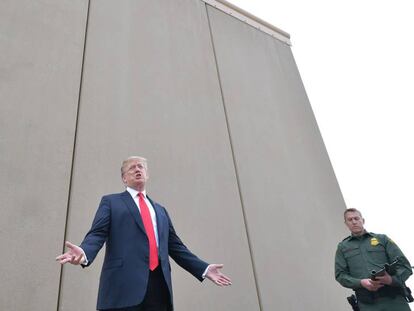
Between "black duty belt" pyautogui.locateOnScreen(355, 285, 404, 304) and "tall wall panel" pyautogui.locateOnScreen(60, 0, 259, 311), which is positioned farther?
"tall wall panel" pyautogui.locateOnScreen(60, 0, 259, 311)

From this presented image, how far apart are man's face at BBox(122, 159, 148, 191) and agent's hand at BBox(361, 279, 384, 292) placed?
1.34 meters

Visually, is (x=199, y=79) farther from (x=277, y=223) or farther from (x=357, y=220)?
(x=357, y=220)

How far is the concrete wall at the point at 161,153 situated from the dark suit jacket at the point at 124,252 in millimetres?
836

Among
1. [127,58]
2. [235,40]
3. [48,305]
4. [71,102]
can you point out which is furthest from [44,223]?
[235,40]

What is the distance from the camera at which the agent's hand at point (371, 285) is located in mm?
1910

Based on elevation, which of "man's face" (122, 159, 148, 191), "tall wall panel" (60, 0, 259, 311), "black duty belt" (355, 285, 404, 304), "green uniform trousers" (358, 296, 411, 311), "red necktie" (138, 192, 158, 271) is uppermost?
"tall wall panel" (60, 0, 259, 311)

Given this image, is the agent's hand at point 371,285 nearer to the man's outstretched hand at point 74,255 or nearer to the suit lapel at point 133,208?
the suit lapel at point 133,208

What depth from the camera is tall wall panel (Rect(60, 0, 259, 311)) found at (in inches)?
95.8

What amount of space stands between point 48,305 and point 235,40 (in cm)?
358

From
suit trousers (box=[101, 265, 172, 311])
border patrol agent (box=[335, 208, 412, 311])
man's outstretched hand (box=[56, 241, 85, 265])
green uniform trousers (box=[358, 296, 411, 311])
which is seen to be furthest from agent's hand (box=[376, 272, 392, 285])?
man's outstretched hand (box=[56, 241, 85, 265])

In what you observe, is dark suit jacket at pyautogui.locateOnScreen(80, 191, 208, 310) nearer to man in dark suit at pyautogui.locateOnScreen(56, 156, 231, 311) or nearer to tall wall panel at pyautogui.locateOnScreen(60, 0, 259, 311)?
man in dark suit at pyautogui.locateOnScreen(56, 156, 231, 311)

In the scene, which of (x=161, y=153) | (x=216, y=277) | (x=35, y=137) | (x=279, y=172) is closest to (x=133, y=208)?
(x=216, y=277)

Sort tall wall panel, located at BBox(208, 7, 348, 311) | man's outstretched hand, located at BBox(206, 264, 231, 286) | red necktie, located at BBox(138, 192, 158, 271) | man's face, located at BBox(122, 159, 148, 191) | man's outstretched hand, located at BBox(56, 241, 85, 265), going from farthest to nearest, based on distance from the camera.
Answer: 1. tall wall panel, located at BBox(208, 7, 348, 311)
2. man's face, located at BBox(122, 159, 148, 191)
3. man's outstretched hand, located at BBox(206, 264, 231, 286)
4. red necktie, located at BBox(138, 192, 158, 271)
5. man's outstretched hand, located at BBox(56, 241, 85, 265)

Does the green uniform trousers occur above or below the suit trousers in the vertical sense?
below
